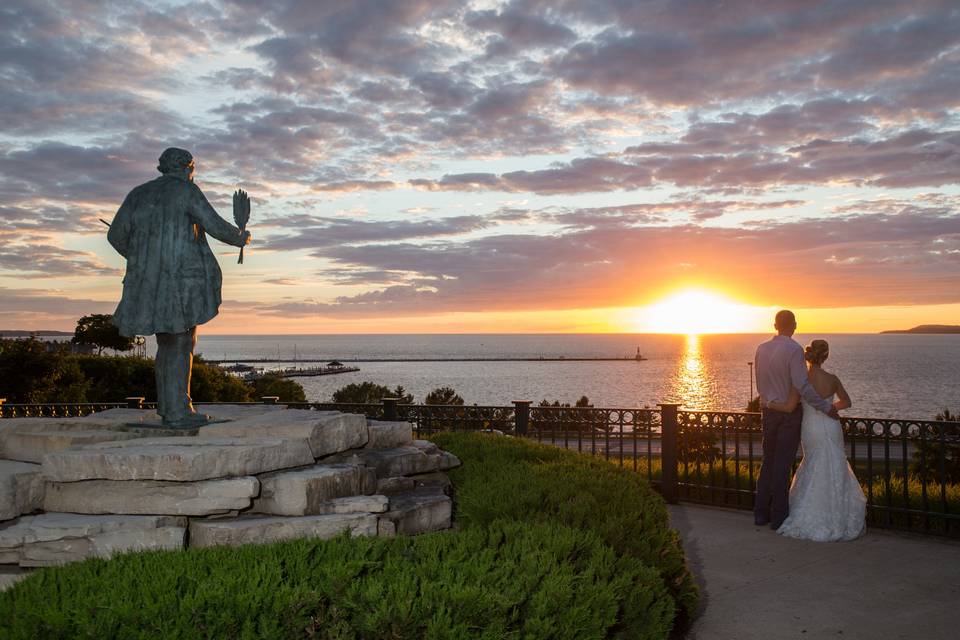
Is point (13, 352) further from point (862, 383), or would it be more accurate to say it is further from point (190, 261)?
point (862, 383)

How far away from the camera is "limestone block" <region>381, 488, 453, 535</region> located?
5.57 metres

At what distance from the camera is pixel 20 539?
4715 mm

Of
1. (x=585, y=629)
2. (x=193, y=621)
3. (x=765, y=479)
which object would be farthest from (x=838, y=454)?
(x=193, y=621)

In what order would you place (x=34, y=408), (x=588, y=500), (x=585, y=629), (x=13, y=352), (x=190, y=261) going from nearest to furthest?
1. (x=585, y=629)
2. (x=588, y=500)
3. (x=190, y=261)
4. (x=34, y=408)
5. (x=13, y=352)

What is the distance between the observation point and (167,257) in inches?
249

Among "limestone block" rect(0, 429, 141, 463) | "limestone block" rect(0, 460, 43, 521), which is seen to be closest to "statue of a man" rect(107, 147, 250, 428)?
"limestone block" rect(0, 429, 141, 463)

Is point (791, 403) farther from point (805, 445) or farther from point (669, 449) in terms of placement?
point (669, 449)

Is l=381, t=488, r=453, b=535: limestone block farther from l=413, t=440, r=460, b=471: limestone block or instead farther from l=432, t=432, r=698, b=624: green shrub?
l=413, t=440, r=460, b=471: limestone block

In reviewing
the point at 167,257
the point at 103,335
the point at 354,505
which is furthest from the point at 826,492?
the point at 103,335

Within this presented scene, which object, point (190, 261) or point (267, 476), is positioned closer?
point (267, 476)

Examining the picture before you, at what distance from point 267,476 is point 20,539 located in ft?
5.25

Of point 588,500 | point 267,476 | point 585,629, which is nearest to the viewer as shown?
point 585,629

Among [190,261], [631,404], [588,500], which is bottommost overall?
[631,404]

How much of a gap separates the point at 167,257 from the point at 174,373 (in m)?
1.05
